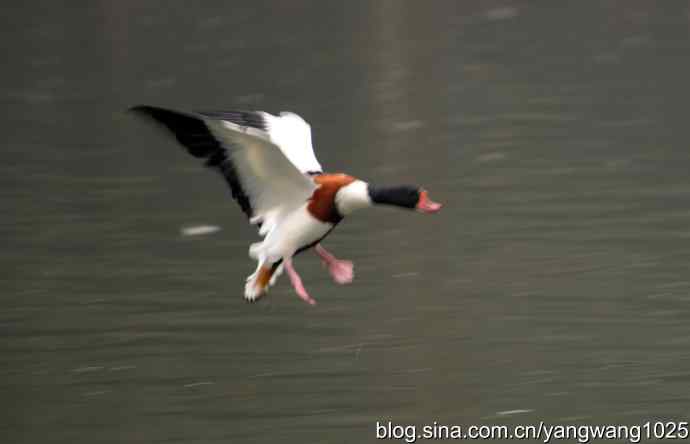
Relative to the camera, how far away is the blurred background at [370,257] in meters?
7.19

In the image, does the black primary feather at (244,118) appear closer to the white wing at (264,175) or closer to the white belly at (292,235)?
the white wing at (264,175)

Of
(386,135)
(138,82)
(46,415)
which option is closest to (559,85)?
(386,135)

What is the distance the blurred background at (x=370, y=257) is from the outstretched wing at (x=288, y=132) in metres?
0.90

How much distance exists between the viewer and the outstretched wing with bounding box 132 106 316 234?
7184mm

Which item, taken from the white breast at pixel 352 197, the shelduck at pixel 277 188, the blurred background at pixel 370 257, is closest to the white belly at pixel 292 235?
the shelduck at pixel 277 188

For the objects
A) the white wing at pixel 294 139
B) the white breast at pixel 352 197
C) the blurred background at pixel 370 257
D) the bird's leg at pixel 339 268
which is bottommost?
the blurred background at pixel 370 257

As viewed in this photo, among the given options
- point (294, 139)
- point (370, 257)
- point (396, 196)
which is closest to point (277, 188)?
point (294, 139)

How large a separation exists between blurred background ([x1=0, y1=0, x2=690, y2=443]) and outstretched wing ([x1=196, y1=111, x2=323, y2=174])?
90cm

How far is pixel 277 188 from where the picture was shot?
757 centimetres

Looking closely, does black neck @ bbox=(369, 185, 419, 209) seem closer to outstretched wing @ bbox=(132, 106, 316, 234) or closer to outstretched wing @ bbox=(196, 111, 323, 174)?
outstretched wing @ bbox=(132, 106, 316, 234)

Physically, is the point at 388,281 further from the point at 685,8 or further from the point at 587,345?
the point at 685,8

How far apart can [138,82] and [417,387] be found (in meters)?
10.7

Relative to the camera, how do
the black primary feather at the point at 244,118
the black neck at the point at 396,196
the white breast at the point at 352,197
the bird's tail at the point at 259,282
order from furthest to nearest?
1. the black primary feather at the point at 244,118
2. the bird's tail at the point at 259,282
3. the white breast at the point at 352,197
4. the black neck at the point at 396,196

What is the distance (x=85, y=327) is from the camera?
849 cm
